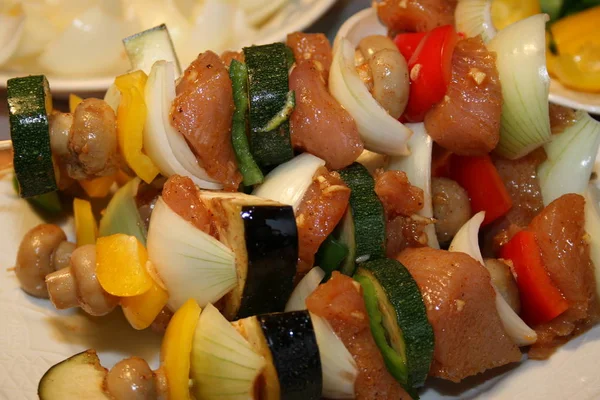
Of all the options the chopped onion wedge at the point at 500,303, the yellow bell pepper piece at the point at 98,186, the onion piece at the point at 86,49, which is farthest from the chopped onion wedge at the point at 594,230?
the onion piece at the point at 86,49

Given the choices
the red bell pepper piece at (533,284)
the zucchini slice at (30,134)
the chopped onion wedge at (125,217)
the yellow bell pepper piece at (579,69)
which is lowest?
the red bell pepper piece at (533,284)

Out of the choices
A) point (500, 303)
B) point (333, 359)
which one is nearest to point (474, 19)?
point (500, 303)

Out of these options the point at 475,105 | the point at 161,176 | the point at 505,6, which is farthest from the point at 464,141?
the point at 505,6

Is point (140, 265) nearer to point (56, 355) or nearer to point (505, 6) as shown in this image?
point (56, 355)

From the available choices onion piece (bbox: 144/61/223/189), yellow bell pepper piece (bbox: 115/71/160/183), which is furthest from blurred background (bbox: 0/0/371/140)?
onion piece (bbox: 144/61/223/189)

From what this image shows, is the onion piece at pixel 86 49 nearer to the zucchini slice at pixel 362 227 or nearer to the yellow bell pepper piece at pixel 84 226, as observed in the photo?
the yellow bell pepper piece at pixel 84 226

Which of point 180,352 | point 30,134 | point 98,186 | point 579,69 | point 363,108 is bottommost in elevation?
point 579,69

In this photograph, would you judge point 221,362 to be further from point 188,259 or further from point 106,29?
point 106,29
